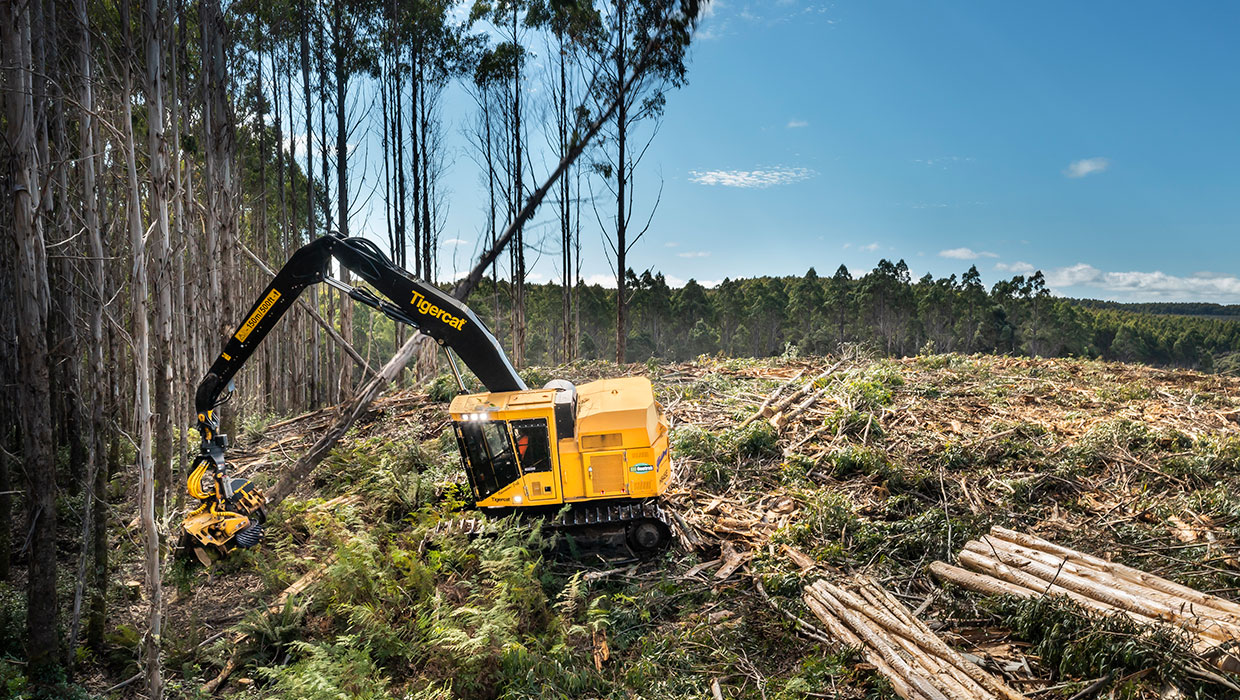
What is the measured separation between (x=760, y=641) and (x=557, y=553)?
269cm

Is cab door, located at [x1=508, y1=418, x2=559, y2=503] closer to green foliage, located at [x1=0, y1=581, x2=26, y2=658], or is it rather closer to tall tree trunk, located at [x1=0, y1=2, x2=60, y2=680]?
tall tree trunk, located at [x1=0, y1=2, x2=60, y2=680]

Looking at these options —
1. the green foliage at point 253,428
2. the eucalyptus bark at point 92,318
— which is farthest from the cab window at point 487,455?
the green foliage at point 253,428

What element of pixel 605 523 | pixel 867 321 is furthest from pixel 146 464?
pixel 867 321

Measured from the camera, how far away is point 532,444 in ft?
24.7

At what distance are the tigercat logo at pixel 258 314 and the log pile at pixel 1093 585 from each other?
8076mm

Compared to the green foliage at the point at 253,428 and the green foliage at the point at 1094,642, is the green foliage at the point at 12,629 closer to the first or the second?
the green foliage at the point at 253,428

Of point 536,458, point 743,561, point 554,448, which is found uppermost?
point 554,448

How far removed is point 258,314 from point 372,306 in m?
1.56

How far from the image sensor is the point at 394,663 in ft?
19.2

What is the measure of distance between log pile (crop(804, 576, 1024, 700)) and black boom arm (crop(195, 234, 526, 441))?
14.0 feet

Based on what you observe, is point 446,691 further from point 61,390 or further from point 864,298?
point 864,298

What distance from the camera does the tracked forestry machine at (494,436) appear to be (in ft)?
24.5

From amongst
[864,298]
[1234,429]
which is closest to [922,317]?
[864,298]

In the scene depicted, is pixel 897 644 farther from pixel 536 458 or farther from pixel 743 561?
pixel 536 458
